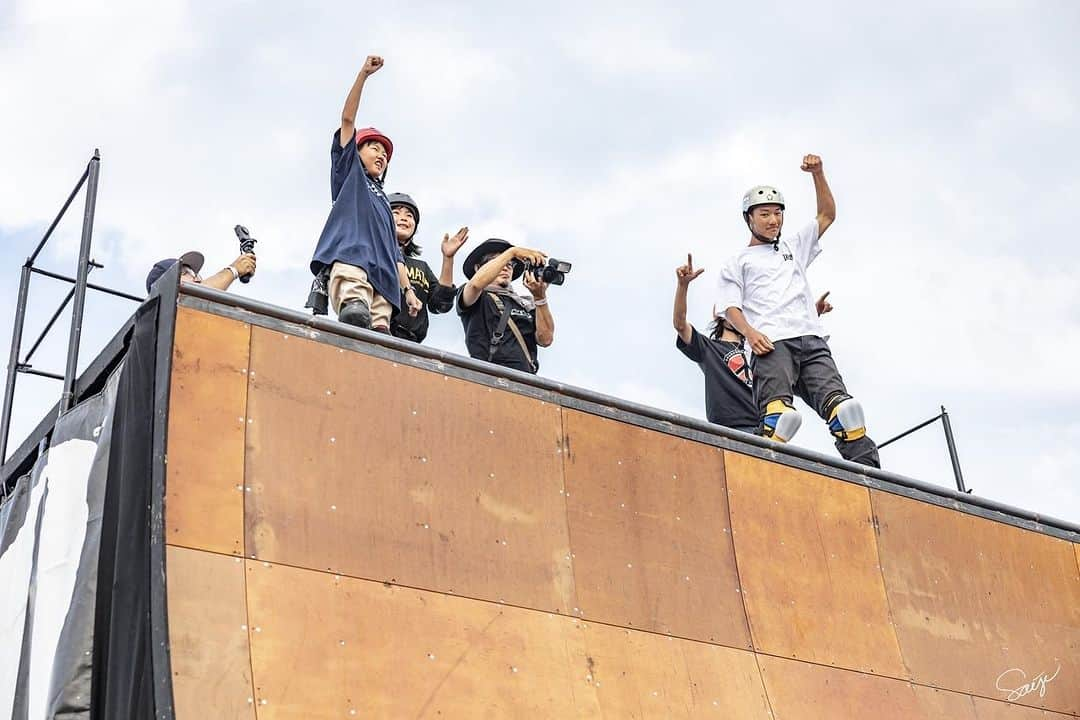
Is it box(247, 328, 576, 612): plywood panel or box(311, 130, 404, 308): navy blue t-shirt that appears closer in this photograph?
box(247, 328, 576, 612): plywood panel

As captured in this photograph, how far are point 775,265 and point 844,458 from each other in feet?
4.33

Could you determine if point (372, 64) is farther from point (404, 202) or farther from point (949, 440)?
point (949, 440)

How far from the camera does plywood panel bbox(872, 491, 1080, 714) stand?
752 centimetres

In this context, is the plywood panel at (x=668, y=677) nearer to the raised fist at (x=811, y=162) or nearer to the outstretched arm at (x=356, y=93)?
the outstretched arm at (x=356, y=93)

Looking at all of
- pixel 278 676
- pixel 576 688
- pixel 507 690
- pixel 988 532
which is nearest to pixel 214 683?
pixel 278 676

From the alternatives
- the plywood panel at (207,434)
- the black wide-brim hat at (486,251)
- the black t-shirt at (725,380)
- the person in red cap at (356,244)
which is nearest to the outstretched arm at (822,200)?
the black t-shirt at (725,380)

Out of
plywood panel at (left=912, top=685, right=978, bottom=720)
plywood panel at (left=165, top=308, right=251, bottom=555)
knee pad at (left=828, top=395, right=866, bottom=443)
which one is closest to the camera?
plywood panel at (left=165, top=308, right=251, bottom=555)

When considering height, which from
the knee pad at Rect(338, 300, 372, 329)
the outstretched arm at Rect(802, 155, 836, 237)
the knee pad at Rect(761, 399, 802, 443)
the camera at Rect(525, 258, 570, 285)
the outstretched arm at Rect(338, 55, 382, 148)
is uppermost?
the outstretched arm at Rect(802, 155, 836, 237)

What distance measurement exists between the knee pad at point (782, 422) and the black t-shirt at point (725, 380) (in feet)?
1.69

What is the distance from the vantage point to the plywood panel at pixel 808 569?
6.90 meters

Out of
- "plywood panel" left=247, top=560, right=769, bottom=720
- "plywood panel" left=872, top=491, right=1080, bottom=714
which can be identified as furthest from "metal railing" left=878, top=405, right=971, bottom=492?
"plywood panel" left=247, top=560, right=769, bottom=720

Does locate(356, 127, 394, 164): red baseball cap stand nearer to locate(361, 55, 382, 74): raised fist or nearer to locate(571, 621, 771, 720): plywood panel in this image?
locate(361, 55, 382, 74): raised fist

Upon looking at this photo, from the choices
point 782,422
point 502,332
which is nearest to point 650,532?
point 782,422

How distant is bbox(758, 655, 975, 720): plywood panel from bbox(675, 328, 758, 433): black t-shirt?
2041mm
